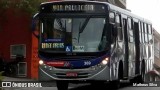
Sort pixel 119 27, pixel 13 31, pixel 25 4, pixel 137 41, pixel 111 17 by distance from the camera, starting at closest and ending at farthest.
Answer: pixel 111 17 → pixel 119 27 → pixel 137 41 → pixel 25 4 → pixel 13 31

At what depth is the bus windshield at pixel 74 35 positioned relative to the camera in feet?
57.5

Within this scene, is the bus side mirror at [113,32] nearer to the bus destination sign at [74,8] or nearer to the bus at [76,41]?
the bus at [76,41]

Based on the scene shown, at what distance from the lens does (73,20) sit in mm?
17766

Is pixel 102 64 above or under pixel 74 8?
under

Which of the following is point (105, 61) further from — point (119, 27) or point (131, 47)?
point (131, 47)

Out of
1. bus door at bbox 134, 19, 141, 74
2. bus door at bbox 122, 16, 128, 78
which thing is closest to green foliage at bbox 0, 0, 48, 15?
bus door at bbox 134, 19, 141, 74

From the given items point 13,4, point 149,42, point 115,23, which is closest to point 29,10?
point 13,4

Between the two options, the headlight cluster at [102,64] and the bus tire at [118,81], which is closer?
the headlight cluster at [102,64]

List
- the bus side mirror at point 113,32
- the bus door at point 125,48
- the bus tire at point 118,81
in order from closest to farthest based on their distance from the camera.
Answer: the bus side mirror at point 113,32, the bus tire at point 118,81, the bus door at point 125,48

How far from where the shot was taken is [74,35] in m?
17.6

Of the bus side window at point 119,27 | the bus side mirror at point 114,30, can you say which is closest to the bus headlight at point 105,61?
the bus side mirror at point 114,30

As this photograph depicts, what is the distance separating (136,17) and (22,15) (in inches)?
379

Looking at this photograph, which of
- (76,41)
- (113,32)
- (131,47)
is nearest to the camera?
(76,41)

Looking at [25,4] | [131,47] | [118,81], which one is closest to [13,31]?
[25,4]
